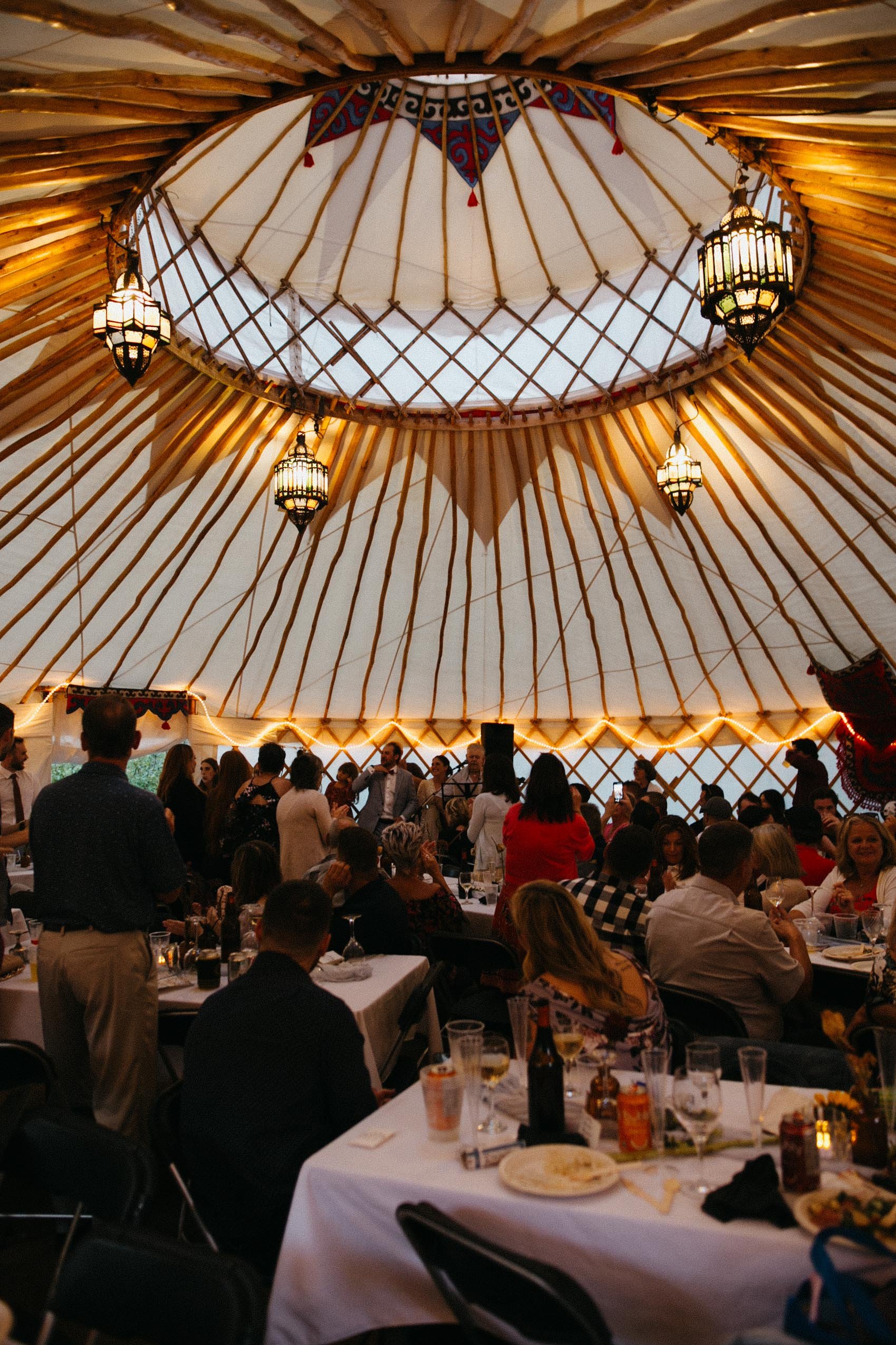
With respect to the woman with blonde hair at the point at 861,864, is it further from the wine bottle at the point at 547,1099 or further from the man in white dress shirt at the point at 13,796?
the man in white dress shirt at the point at 13,796

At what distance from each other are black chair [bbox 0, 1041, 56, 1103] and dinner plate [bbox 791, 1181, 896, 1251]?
5.99ft

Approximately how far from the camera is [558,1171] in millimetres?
1639

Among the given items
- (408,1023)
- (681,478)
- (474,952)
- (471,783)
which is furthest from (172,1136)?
(471,783)

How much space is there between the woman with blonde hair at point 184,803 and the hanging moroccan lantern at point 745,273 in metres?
3.40

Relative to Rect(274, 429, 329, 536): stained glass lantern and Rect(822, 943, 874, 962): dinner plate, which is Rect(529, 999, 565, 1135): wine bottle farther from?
Rect(274, 429, 329, 536): stained glass lantern

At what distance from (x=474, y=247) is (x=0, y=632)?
15.8 feet

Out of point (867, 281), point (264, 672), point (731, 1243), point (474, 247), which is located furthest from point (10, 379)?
point (731, 1243)

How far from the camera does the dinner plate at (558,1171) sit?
157 cm

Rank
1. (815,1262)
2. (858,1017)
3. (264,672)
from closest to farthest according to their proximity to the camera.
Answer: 1. (815,1262)
2. (858,1017)
3. (264,672)

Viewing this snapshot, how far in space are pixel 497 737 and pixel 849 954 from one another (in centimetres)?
533

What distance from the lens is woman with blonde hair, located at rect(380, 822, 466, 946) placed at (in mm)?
3713

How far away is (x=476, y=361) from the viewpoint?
7.70 metres

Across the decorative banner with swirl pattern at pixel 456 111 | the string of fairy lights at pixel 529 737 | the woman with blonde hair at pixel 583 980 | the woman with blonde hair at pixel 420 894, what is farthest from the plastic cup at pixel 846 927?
the string of fairy lights at pixel 529 737

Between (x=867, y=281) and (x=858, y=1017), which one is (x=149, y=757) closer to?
(x=867, y=281)
